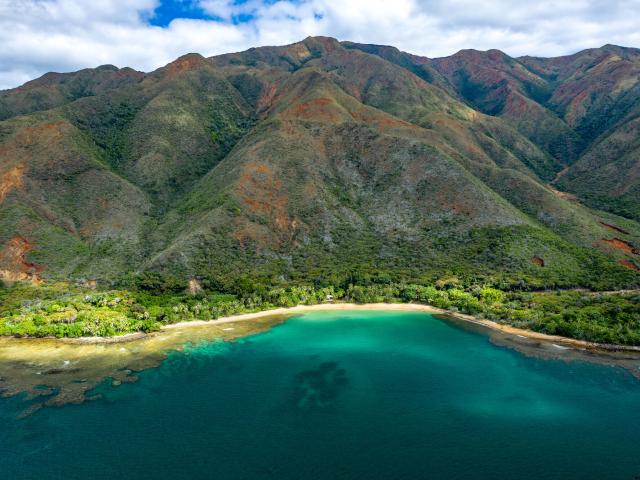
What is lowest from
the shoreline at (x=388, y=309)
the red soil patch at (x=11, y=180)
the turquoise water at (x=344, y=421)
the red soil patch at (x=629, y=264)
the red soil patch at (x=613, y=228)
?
the turquoise water at (x=344, y=421)

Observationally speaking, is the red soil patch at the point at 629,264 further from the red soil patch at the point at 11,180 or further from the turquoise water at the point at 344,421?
the red soil patch at the point at 11,180

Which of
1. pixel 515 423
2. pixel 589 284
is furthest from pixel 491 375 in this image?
pixel 589 284

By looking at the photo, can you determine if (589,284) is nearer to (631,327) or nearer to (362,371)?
(631,327)

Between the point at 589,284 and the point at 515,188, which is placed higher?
the point at 515,188

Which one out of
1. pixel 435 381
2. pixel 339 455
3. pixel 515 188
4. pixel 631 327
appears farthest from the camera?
pixel 515 188

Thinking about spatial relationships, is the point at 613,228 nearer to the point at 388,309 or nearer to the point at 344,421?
the point at 388,309

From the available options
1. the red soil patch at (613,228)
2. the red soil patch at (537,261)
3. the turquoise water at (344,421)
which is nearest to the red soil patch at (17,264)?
the turquoise water at (344,421)
